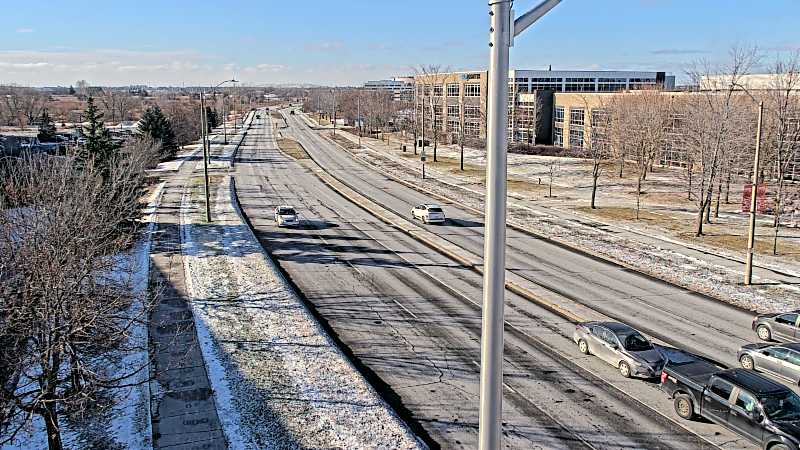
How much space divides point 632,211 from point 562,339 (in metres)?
25.1

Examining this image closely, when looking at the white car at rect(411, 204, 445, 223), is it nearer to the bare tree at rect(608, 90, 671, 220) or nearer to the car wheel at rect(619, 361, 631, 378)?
the bare tree at rect(608, 90, 671, 220)

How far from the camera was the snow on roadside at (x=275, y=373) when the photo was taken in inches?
550

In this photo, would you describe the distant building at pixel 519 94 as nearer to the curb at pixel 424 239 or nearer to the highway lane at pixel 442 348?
the curb at pixel 424 239

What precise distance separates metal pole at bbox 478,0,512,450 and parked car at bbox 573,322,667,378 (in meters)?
12.7

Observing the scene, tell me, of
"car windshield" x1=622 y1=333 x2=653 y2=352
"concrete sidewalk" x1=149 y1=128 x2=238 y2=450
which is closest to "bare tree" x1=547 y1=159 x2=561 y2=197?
"concrete sidewalk" x1=149 y1=128 x2=238 y2=450

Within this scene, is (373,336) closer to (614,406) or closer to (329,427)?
(329,427)

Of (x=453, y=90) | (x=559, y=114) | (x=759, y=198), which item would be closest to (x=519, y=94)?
(x=559, y=114)

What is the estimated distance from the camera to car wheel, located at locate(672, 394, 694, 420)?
48.7 ft

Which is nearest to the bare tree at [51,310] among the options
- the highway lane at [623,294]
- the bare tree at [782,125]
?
the highway lane at [623,294]

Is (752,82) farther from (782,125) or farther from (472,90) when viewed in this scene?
(472,90)

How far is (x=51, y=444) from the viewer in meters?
11.8

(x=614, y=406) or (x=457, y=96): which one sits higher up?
(x=457, y=96)

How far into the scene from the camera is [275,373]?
1702 cm

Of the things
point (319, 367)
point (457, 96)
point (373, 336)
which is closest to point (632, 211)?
point (373, 336)
